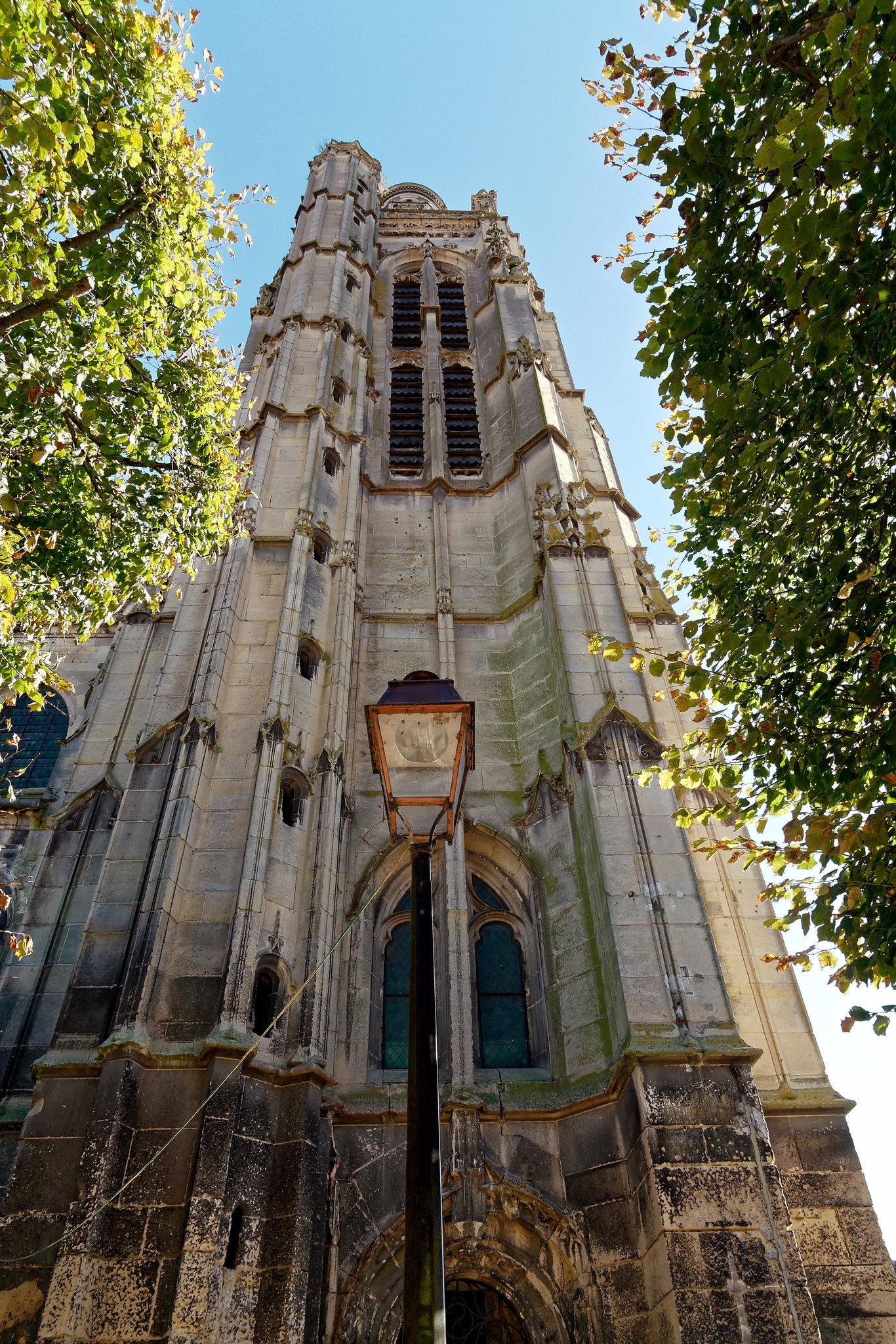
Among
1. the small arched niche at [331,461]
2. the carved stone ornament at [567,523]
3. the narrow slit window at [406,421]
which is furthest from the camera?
the narrow slit window at [406,421]

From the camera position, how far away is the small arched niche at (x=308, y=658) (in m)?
14.2

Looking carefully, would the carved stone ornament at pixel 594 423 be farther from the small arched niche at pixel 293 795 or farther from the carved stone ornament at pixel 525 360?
the small arched niche at pixel 293 795

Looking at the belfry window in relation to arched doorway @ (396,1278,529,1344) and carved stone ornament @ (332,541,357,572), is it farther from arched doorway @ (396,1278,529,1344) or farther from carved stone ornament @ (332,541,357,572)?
arched doorway @ (396,1278,529,1344)

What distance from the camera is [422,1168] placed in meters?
3.97

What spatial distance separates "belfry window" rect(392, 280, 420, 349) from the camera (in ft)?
88.7

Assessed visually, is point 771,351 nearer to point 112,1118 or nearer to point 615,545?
point 112,1118

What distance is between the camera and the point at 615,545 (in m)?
17.4

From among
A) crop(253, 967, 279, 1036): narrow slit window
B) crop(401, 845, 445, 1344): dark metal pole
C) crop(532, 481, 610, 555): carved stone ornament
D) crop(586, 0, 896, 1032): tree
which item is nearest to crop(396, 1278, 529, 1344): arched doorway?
crop(253, 967, 279, 1036): narrow slit window

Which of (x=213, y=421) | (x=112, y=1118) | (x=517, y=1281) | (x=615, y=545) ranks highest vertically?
(x=615, y=545)

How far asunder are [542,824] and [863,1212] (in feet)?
18.6

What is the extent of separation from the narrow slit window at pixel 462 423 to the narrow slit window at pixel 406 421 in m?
0.65

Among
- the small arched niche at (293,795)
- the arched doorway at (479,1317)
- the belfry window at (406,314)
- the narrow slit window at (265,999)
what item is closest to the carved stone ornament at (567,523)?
the small arched niche at (293,795)

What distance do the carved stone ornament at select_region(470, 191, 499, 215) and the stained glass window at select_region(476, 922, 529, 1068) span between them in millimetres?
26241

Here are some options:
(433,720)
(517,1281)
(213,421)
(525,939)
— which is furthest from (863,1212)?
(213,421)
